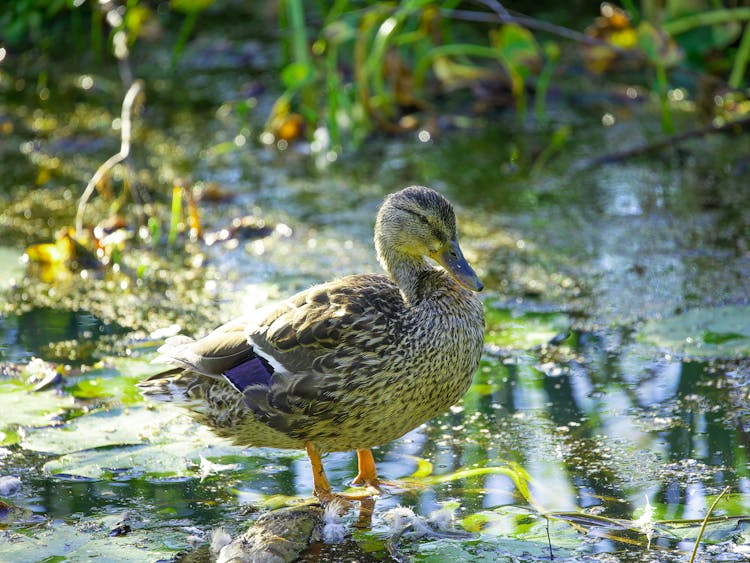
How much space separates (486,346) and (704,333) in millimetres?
980

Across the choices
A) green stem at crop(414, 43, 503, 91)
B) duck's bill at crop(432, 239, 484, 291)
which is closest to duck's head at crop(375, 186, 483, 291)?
duck's bill at crop(432, 239, 484, 291)

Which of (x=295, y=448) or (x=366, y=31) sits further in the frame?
(x=366, y=31)

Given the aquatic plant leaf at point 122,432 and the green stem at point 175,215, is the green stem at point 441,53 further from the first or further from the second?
the aquatic plant leaf at point 122,432

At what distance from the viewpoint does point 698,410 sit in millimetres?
4445

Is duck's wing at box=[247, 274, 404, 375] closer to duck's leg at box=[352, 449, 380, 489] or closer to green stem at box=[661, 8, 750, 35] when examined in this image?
duck's leg at box=[352, 449, 380, 489]

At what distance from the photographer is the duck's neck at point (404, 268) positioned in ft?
14.2

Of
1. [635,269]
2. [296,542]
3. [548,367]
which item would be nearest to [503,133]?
[635,269]

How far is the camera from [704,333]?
499cm

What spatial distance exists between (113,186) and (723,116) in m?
4.10

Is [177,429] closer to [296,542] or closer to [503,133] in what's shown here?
[296,542]

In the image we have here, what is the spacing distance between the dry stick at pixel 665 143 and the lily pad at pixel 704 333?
1.99m

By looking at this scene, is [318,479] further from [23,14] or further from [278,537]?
[23,14]

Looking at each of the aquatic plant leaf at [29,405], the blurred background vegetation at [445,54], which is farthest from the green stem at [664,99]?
the aquatic plant leaf at [29,405]

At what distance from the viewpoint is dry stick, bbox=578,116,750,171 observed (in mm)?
6895
